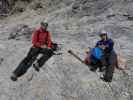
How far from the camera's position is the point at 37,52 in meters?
15.5

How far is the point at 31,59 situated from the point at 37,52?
51 centimetres

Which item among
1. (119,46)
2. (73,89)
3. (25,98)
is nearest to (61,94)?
(73,89)

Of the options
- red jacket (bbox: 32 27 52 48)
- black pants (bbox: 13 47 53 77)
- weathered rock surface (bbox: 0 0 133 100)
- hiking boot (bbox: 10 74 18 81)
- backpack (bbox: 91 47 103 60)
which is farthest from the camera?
red jacket (bbox: 32 27 52 48)

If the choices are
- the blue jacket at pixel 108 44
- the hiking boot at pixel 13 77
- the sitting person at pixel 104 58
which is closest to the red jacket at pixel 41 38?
the hiking boot at pixel 13 77

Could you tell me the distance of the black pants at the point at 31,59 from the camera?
49.0 feet

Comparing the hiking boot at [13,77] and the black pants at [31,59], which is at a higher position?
the black pants at [31,59]

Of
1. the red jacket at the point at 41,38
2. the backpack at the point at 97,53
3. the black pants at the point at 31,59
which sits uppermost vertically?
the red jacket at the point at 41,38

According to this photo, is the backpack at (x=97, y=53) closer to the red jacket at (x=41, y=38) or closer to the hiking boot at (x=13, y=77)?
the red jacket at (x=41, y=38)

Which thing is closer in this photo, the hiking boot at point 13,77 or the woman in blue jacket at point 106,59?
the woman in blue jacket at point 106,59

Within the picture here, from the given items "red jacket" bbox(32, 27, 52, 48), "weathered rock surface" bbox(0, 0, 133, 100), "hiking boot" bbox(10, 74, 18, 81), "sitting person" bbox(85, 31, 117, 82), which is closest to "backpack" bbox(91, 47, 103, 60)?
"sitting person" bbox(85, 31, 117, 82)

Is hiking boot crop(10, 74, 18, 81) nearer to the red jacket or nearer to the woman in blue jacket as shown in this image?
the red jacket

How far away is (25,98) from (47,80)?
1.39 meters

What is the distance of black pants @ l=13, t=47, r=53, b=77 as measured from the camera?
14920 millimetres

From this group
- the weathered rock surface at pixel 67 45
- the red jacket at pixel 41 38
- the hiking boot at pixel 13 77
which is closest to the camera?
the weathered rock surface at pixel 67 45
